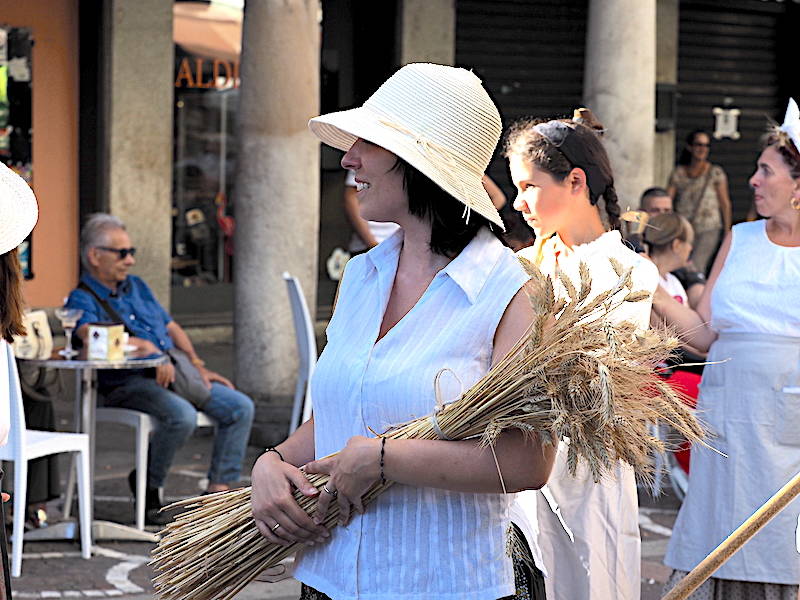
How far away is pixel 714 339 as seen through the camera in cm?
505

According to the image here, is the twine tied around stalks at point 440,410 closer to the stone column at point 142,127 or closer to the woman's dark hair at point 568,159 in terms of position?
the woman's dark hair at point 568,159

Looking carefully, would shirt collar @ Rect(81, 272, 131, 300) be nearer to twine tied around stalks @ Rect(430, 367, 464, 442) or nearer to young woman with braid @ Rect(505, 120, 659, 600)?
young woman with braid @ Rect(505, 120, 659, 600)

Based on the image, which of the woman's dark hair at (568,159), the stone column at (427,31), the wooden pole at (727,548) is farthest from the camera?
the stone column at (427,31)

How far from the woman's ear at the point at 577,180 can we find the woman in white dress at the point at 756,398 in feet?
2.45

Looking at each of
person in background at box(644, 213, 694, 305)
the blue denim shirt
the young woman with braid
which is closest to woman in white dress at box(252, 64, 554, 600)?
the young woman with braid

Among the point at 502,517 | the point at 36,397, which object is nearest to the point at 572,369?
the point at 502,517

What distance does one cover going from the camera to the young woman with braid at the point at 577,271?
3887 millimetres

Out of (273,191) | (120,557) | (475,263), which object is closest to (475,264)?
(475,263)

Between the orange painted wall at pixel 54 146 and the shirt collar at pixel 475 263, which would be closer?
the shirt collar at pixel 475 263

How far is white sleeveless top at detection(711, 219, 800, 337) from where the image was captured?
4.80 metres

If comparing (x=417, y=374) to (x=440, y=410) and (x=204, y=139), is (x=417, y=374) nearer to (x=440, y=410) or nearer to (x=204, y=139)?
(x=440, y=410)

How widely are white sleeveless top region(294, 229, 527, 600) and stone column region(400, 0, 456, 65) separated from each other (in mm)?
10320

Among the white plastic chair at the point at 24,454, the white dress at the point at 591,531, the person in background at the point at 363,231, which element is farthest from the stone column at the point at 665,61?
the white dress at the point at 591,531

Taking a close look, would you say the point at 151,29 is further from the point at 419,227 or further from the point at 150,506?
the point at 419,227
